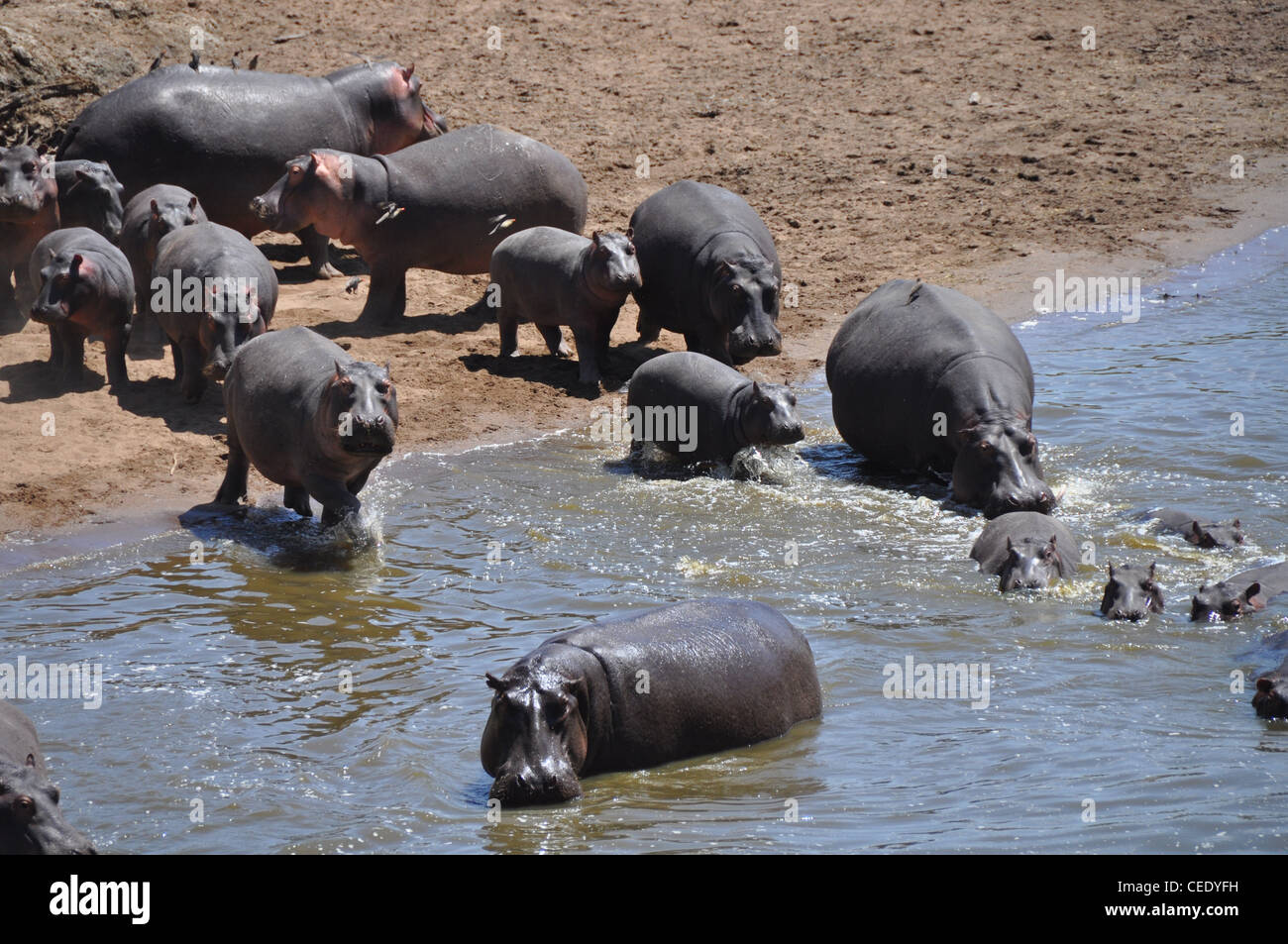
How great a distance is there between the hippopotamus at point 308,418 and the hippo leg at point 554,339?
361 cm

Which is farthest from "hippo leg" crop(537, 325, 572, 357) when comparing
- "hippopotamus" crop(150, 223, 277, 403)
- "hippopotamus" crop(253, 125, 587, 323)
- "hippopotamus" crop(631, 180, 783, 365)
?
"hippopotamus" crop(150, 223, 277, 403)

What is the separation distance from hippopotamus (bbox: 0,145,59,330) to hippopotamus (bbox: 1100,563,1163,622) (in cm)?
835

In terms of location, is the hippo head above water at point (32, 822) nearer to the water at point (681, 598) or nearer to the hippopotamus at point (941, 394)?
the water at point (681, 598)

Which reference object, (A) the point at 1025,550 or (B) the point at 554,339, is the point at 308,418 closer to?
(A) the point at 1025,550

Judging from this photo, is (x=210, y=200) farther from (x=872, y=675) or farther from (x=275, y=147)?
(x=872, y=675)

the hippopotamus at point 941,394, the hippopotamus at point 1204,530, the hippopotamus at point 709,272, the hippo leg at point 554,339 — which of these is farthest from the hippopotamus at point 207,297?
the hippopotamus at point 1204,530

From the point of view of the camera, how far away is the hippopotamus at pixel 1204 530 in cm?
887

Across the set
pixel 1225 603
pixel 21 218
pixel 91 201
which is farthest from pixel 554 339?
pixel 1225 603

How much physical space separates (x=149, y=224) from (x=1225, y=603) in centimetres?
804

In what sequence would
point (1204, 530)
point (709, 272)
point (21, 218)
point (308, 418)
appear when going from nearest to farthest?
point (308, 418), point (1204, 530), point (21, 218), point (709, 272)

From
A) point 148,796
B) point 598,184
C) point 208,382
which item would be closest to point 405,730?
point 148,796

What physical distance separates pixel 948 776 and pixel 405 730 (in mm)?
2186

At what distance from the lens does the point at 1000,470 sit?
31.2 feet
